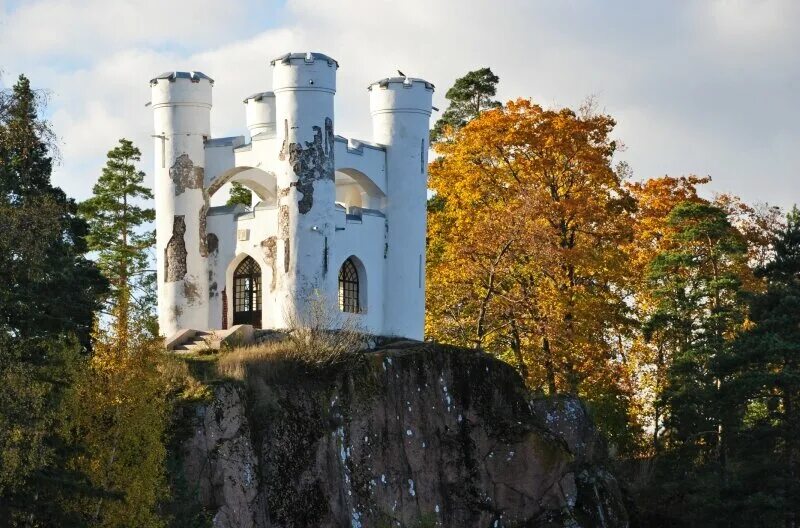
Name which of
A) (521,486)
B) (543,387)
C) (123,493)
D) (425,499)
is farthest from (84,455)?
(543,387)

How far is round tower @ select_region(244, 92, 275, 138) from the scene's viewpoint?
4353 centimetres

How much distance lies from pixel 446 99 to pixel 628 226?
14.3 m

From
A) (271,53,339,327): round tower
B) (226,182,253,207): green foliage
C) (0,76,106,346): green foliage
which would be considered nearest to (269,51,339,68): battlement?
(271,53,339,327): round tower

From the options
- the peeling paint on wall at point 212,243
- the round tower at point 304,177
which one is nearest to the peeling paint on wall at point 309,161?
the round tower at point 304,177

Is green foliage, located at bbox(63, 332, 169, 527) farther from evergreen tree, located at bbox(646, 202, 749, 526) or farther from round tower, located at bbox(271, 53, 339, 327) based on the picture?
evergreen tree, located at bbox(646, 202, 749, 526)

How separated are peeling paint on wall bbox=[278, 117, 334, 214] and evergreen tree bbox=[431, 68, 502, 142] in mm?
20248

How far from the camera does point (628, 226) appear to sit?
157ft

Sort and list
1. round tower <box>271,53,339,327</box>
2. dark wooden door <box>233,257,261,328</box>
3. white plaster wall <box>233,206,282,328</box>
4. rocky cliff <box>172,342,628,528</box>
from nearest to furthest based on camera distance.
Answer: rocky cliff <box>172,342,628,528</box>, round tower <box>271,53,339,327</box>, white plaster wall <box>233,206,282,328</box>, dark wooden door <box>233,257,261,328</box>

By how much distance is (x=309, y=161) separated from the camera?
39.5 meters

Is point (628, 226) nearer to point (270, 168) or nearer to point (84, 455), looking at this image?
point (270, 168)

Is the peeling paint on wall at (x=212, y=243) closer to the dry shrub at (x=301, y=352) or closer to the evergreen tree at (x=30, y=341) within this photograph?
the dry shrub at (x=301, y=352)

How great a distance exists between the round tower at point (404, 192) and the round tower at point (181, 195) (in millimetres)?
4713

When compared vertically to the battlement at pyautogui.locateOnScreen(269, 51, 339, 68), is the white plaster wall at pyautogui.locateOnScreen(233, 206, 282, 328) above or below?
below

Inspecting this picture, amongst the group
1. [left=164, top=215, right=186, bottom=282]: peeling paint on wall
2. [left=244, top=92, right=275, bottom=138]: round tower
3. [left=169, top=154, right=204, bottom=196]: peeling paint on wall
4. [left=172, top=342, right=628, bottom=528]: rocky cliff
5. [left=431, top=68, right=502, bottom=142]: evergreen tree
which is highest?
[left=431, top=68, right=502, bottom=142]: evergreen tree
